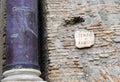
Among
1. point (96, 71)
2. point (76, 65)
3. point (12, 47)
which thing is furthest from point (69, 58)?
point (12, 47)

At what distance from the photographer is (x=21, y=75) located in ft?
10.6

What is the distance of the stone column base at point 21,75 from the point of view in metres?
3.20

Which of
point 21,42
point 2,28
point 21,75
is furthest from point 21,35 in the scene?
point 2,28

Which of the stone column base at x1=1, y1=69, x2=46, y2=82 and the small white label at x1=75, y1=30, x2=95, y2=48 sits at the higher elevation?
the small white label at x1=75, y1=30, x2=95, y2=48

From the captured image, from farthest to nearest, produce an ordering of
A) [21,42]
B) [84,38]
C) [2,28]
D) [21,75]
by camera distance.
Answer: [2,28], [84,38], [21,42], [21,75]

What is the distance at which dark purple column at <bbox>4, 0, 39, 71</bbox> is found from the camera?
337cm

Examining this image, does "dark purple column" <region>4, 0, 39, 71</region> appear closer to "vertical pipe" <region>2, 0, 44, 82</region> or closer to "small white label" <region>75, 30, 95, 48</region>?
"vertical pipe" <region>2, 0, 44, 82</region>

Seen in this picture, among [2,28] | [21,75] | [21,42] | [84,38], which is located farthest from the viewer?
[2,28]

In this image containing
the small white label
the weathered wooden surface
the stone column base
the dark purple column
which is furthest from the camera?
the weathered wooden surface

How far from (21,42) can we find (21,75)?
38 cm

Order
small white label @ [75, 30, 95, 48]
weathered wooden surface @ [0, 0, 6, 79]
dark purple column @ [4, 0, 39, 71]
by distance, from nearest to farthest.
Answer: dark purple column @ [4, 0, 39, 71]
small white label @ [75, 30, 95, 48]
weathered wooden surface @ [0, 0, 6, 79]

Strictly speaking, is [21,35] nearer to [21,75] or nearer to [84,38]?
[21,75]

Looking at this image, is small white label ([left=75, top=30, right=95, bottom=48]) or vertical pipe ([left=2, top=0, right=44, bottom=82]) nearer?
vertical pipe ([left=2, top=0, right=44, bottom=82])

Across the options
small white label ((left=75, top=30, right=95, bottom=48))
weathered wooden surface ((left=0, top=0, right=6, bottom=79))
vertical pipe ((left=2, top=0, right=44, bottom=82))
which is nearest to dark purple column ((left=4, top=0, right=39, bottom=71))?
vertical pipe ((left=2, top=0, right=44, bottom=82))
